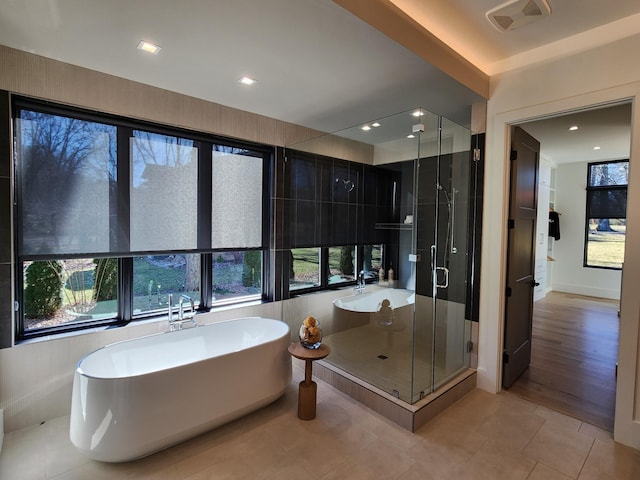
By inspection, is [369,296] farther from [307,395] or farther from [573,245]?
[573,245]

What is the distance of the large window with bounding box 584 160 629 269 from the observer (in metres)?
6.25

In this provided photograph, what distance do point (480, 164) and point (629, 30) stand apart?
127 centimetres

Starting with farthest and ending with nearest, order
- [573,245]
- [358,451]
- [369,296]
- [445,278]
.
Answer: [573,245] < [369,296] < [445,278] < [358,451]

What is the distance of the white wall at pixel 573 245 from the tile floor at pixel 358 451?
5.53 meters

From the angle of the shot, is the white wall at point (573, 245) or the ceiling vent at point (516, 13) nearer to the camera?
the ceiling vent at point (516, 13)

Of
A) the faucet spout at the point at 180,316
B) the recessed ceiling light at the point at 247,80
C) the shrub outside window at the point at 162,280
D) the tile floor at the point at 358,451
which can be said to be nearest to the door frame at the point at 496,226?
the tile floor at the point at 358,451

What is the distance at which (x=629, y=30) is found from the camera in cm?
219

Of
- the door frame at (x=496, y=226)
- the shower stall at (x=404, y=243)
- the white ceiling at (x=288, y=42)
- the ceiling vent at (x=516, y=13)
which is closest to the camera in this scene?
the white ceiling at (x=288, y=42)

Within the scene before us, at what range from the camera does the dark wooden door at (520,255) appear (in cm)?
296

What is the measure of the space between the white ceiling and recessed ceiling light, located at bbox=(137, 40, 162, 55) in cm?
4

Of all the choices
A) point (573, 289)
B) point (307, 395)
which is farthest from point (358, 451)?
point (573, 289)

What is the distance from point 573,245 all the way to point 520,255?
5117 mm

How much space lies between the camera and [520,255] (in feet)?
10.3

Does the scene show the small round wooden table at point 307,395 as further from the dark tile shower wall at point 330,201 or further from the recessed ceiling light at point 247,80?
the recessed ceiling light at point 247,80
